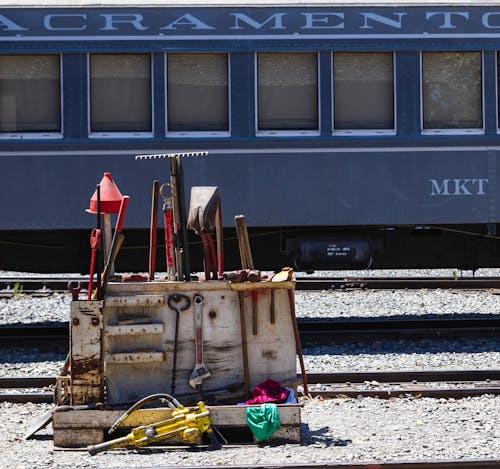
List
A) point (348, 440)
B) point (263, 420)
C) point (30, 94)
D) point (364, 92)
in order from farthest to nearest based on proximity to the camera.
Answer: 1. point (364, 92)
2. point (30, 94)
3. point (348, 440)
4. point (263, 420)

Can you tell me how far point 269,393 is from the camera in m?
5.80

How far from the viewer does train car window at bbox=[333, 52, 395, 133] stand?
9.47 metres

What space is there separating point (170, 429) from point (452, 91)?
542 centimetres

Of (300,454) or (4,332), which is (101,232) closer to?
(300,454)

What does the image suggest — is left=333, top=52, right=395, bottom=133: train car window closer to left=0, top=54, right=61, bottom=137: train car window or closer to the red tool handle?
left=0, top=54, right=61, bottom=137: train car window

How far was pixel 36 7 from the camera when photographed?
363 inches

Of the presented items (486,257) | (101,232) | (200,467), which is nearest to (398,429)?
(200,467)

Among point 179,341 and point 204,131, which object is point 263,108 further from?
point 179,341

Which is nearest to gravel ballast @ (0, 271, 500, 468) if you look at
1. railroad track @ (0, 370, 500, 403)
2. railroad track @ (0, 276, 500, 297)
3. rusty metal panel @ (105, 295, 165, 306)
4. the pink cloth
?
the pink cloth

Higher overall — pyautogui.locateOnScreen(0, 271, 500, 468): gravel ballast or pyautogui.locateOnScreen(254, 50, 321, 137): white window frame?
pyautogui.locateOnScreen(254, 50, 321, 137): white window frame

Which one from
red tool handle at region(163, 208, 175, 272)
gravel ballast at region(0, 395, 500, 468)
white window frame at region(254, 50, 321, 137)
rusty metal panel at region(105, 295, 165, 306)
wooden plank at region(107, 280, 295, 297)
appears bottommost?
gravel ballast at region(0, 395, 500, 468)

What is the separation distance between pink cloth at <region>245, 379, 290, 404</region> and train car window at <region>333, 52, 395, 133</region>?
416cm

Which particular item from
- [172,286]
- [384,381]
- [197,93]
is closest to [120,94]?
[197,93]

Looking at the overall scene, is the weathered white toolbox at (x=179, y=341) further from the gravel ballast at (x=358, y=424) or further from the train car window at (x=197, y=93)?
the train car window at (x=197, y=93)
